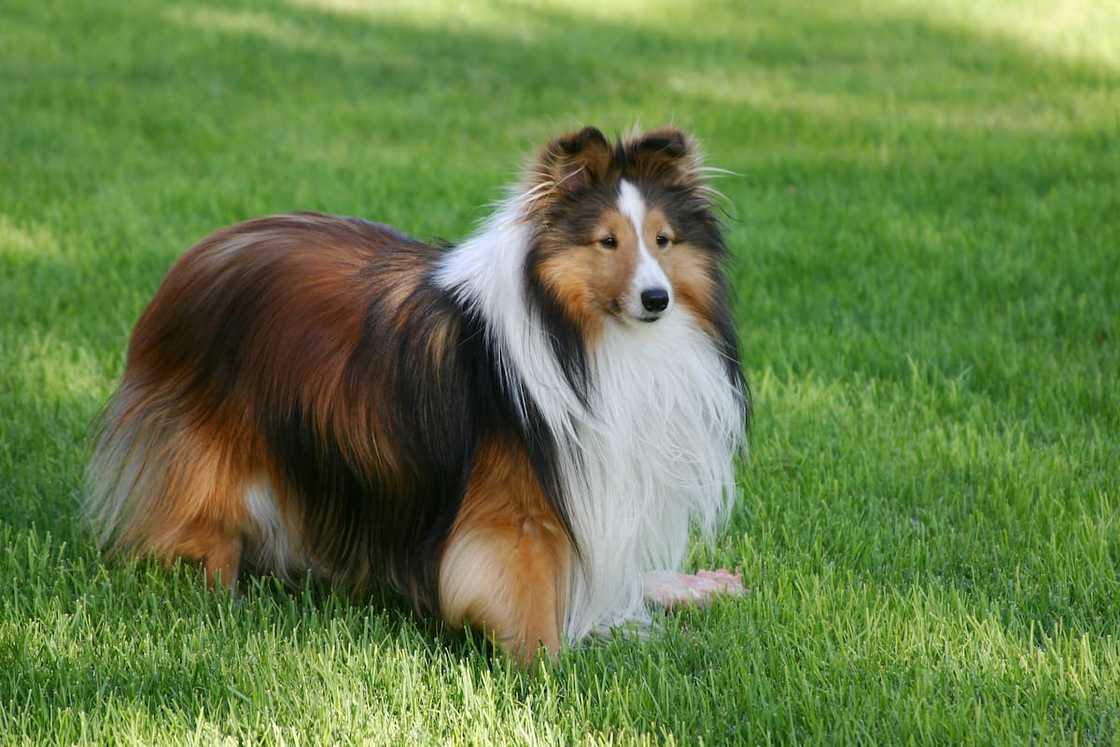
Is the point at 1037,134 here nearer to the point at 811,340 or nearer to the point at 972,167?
the point at 972,167

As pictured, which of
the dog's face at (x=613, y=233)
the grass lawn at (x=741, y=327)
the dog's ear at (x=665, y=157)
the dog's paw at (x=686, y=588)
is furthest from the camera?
the dog's paw at (x=686, y=588)

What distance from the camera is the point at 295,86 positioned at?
40.3 ft

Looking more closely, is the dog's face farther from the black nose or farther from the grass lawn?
the grass lawn

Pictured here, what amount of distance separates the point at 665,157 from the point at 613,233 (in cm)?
30

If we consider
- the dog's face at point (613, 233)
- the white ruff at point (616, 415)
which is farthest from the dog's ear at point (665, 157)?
the white ruff at point (616, 415)

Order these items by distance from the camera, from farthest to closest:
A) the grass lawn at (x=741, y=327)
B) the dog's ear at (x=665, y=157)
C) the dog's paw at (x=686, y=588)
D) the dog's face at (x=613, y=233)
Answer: the dog's paw at (x=686, y=588) → the dog's ear at (x=665, y=157) → the dog's face at (x=613, y=233) → the grass lawn at (x=741, y=327)

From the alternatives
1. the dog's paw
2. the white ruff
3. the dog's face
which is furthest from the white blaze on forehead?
the dog's paw

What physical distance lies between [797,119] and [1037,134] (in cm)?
186

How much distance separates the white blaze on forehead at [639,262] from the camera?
12.5 feet

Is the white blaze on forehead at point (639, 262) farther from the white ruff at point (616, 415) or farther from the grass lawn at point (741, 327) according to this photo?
the grass lawn at point (741, 327)

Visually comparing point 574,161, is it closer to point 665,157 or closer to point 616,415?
point 665,157

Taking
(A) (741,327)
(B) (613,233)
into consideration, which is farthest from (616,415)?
(A) (741,327)

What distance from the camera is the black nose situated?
3.78 m

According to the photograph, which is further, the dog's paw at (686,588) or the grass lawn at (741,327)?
the dog's paw at (686,588)
